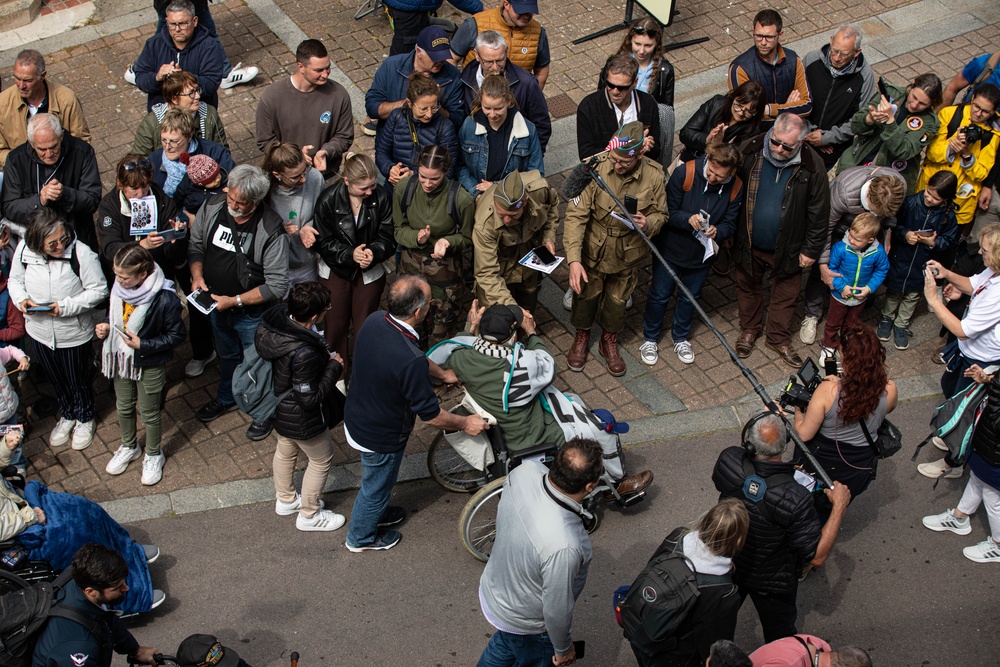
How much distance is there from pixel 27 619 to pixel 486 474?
2.82 m

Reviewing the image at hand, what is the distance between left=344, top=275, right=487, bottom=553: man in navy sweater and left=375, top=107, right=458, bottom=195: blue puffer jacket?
1800mm

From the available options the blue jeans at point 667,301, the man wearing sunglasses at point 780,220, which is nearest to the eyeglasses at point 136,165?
the blue jeans at point 667,301

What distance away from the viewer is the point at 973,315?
673cm

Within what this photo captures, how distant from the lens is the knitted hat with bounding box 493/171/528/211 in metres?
6.73

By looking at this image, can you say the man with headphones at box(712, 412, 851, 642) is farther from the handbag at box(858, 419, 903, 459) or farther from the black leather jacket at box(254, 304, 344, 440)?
the black leather jacket at box(254, 304, 344, 440)

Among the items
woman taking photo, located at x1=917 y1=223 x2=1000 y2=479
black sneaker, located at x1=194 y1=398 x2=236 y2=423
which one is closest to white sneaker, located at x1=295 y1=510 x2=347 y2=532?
black sneaker, located at x1=194 y1=398 x2=236 y2=423

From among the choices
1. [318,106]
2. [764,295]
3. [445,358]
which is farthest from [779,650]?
[318,106]

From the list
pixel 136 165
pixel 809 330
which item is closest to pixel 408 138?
pixel 136 165

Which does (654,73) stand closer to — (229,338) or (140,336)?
(229,338)

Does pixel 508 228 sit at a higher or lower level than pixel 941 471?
higher

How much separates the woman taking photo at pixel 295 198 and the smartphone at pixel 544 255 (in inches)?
60.5

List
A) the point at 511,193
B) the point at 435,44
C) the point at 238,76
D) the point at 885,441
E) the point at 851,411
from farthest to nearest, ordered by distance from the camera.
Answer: the point at 238,76
the point at 435,44
the point at 511,193
the point at 885,441
the point at 851,411

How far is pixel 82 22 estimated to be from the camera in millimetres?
11273

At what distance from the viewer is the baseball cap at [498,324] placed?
606 centimetres
